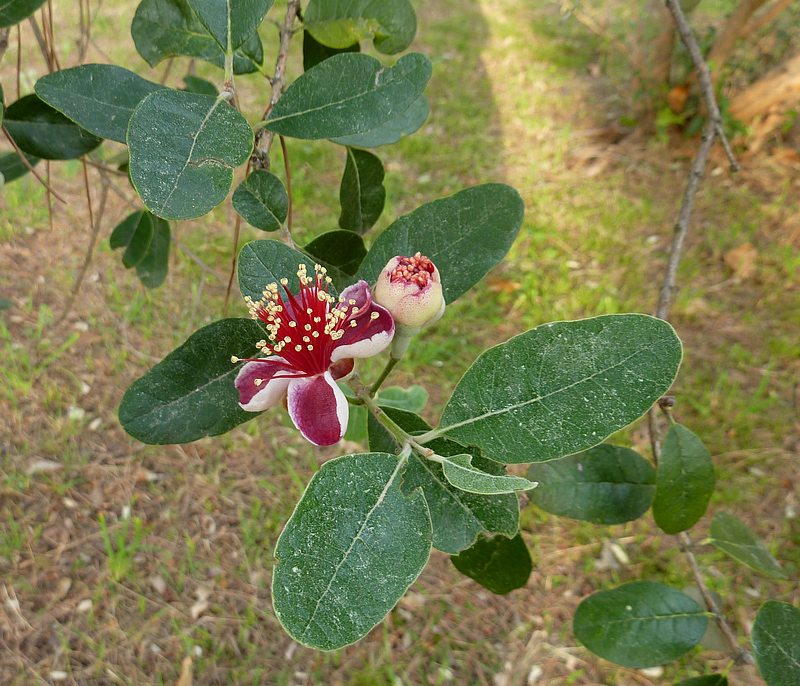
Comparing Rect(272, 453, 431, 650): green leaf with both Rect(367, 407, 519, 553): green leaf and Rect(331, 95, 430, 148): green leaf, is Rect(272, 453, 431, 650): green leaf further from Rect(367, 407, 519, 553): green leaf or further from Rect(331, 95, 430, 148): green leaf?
Rect(331, 95, 430, 148): green leaf

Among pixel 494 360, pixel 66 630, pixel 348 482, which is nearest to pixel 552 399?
pixel 494 360

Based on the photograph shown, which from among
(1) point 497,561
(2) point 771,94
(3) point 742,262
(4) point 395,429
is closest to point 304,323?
(4) point 395,429

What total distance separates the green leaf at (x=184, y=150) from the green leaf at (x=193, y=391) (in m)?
0.17

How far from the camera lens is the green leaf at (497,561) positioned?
76cm

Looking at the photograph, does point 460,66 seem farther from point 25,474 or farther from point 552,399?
point 552,399

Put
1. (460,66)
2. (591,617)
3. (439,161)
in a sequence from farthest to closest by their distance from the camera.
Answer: (460,66) < (439,161) < (591,617)

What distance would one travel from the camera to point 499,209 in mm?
698

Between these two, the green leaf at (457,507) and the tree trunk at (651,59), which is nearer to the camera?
the green leaf at (457,507)

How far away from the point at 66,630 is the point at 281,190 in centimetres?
152

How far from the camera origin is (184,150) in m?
0.55

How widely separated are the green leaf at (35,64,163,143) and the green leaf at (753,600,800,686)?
0.83m

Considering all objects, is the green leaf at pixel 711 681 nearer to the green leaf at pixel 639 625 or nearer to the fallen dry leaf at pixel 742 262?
the green leaf at pixel 639 625

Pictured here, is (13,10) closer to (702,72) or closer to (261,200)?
(261,200)

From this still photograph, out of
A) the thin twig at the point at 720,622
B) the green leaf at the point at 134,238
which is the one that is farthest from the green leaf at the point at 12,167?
the thin twig at the point at 720,622
